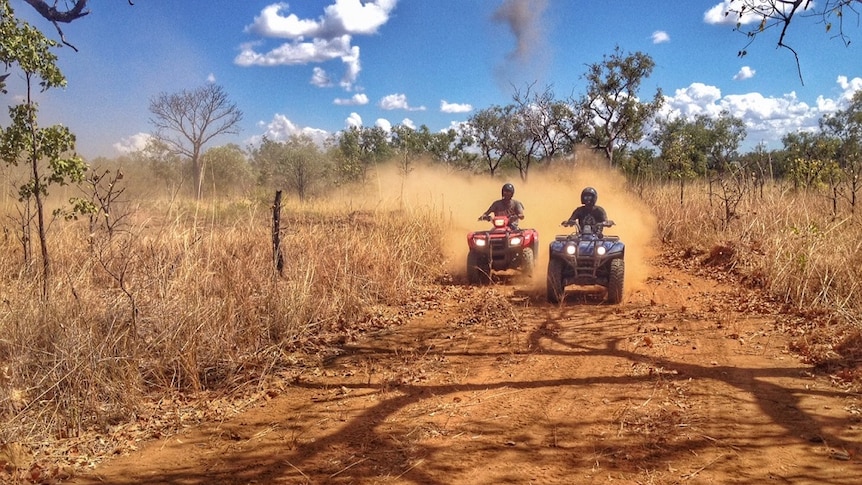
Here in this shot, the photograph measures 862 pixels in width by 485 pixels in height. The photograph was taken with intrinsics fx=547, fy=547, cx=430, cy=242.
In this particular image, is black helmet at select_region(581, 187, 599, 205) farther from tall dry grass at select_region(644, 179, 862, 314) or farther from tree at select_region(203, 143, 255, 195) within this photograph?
tree at select_region(203, 143, 255, 195)

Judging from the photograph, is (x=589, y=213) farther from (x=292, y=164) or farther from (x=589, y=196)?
(x=292, y=164)

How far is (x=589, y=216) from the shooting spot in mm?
8352

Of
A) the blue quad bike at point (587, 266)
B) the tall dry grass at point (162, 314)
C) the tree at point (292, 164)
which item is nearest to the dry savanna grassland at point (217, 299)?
the tall dry grass at point (162, 314)

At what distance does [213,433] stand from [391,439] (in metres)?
1.32

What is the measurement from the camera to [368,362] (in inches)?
210

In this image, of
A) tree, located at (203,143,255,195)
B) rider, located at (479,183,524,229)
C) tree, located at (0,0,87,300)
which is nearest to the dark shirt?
rider, located at (479,183,524,229)

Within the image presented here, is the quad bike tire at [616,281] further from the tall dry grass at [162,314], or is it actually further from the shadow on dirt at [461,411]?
the tall dry grass at [162,314]

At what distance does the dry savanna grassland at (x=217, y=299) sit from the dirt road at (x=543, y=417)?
401 millimetres

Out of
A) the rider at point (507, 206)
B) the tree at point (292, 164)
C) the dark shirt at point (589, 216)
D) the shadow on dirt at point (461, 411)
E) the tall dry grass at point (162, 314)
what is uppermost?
the tree at point (292, 164)

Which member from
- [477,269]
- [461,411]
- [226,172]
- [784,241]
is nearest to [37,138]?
[461,411]

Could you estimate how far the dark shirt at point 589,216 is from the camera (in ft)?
27.2

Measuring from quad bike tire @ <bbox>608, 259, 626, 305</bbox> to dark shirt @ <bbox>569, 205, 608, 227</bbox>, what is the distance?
1.19m

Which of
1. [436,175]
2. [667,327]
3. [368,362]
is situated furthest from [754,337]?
[436,175]

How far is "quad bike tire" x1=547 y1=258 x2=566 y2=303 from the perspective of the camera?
24.1 ft
